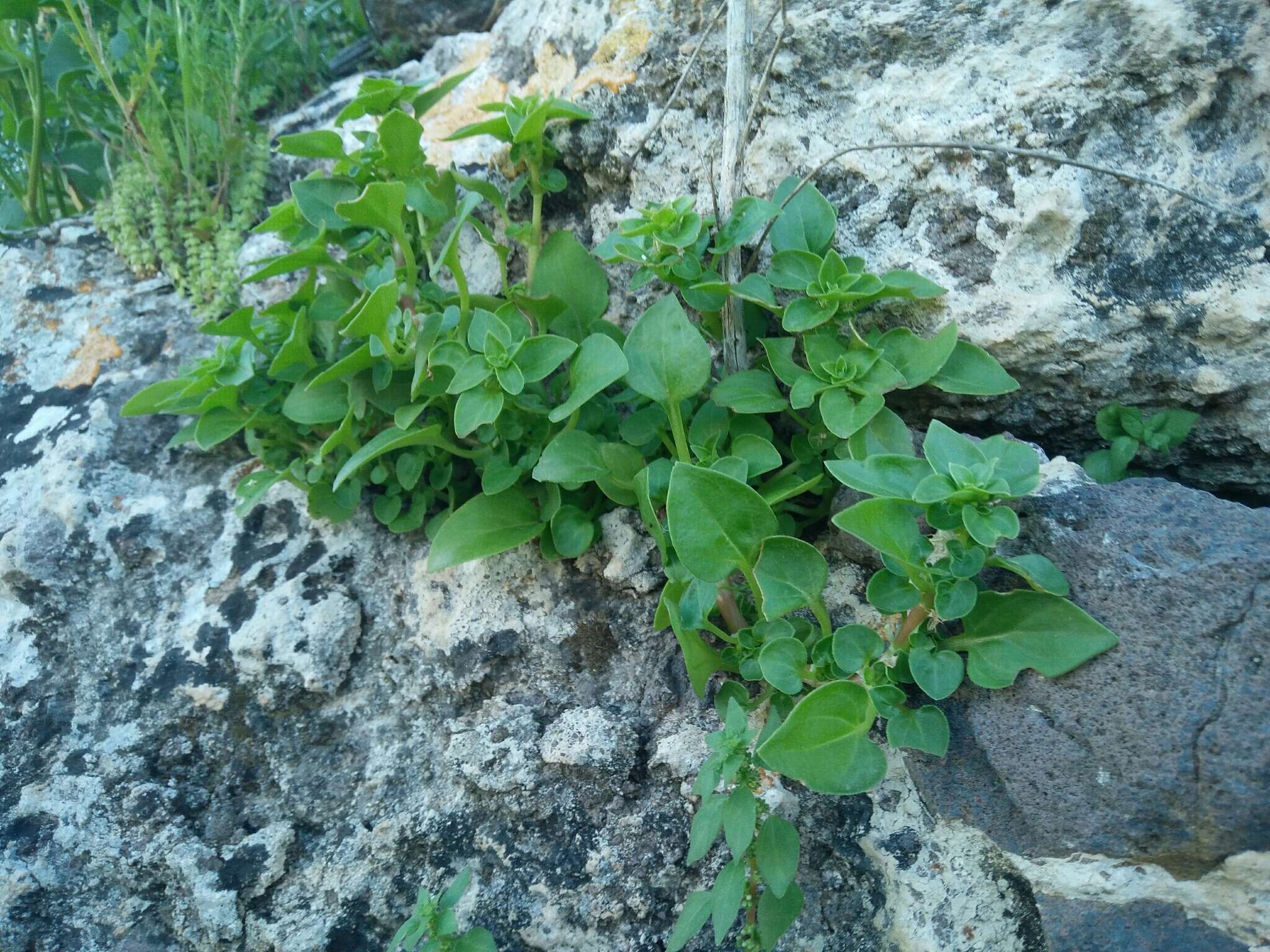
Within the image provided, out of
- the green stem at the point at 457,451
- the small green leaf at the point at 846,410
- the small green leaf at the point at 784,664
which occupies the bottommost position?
the small green leaf at the point at 784,664

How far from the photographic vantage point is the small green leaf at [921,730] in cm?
143

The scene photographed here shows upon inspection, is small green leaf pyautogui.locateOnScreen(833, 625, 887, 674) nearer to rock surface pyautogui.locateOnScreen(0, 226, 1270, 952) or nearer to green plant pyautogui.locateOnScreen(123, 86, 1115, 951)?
green plant pyautogui.locateOnScreen(123, 86, 1115, 951)

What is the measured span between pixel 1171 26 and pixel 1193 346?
0.56m

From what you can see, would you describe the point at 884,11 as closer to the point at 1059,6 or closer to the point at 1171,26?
the point at 1059,6

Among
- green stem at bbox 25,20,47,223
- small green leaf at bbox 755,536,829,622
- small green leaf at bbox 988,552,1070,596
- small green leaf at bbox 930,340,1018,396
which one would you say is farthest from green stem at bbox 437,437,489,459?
green stem at bbox 25,20,47,223

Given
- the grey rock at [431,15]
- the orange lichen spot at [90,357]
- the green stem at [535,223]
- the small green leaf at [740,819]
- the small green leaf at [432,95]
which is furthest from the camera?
the grey rock at [431,15]

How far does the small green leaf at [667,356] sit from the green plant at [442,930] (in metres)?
0.86

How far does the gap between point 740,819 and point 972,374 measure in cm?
82

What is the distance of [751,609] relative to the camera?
1.73 metres

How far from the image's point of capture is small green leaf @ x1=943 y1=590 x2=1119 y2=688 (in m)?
1.38

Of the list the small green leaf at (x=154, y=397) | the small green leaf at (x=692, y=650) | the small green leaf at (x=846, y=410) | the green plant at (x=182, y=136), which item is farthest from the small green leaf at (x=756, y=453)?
the green plant at (x=182, y=136)

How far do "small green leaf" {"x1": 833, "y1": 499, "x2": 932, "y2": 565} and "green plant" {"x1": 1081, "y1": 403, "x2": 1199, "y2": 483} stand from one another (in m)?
0.50

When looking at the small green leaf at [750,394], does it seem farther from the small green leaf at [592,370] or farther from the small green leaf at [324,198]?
the small green leaf at [324,198]

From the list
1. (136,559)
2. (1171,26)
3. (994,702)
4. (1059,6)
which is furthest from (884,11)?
(136,559)
